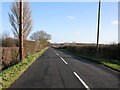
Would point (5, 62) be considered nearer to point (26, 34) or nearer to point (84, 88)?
point (84, 88)

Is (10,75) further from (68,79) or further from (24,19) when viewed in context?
(24,19)

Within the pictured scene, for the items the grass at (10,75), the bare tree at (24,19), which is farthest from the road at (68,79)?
the bare tree at (24,19)

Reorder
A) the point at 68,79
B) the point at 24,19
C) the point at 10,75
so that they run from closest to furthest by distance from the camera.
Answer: the point at 68,79, the point at 10,75, the point at 24,19

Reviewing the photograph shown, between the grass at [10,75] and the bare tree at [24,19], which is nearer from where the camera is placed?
the grass at [10,75]

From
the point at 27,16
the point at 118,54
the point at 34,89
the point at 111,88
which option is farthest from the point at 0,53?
A: the point at 27,16

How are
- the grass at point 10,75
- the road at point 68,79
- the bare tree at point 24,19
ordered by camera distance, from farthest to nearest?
the bare tree at point 24,19, the road at point 68,79, the grass at point 10,75

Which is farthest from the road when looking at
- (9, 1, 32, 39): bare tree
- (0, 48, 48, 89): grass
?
(9, 1, 32, 39): bare tree

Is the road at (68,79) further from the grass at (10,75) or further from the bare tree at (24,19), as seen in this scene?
the bare tree at (24,19)

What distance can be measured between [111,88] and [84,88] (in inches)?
46.5

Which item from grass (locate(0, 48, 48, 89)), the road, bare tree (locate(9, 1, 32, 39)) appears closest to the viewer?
grass (locate(0, 48, 48, 89))

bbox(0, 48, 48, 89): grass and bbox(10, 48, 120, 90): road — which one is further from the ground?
bbox(0, 48, 48, 89): grass

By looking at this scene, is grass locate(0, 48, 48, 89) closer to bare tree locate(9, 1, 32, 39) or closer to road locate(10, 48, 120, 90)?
road locate(10, 48, 120, 90)

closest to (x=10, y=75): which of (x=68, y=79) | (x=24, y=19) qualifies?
(x=68, y=79)

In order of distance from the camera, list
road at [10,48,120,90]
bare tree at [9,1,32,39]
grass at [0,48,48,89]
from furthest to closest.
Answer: bare tree at [9,1,32,39]
road at [10,48,120,90]
grass at [0,48,48,89]
